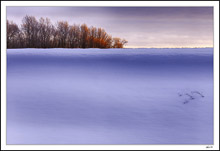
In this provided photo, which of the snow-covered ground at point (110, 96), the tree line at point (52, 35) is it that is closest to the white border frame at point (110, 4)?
the snow-covered ground at point (110, 96)

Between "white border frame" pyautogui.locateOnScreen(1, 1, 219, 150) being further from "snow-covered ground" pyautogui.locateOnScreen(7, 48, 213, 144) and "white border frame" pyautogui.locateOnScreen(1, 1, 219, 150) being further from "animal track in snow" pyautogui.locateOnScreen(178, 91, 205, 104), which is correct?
"animal track in snow" pyautogui.locateOnScreen(178, 91, 205, 104)

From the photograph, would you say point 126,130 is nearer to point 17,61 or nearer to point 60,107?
point 60,107

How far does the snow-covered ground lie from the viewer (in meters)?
2.58

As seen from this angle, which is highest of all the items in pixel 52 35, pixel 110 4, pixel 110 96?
pixel 110 4

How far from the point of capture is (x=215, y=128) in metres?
2.62

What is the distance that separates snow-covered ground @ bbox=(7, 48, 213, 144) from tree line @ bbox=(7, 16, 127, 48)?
3.7 inches

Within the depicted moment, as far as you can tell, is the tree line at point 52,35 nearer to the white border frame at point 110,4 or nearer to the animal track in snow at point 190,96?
the white border frame at point 110,4

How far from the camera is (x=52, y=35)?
8.83 ft

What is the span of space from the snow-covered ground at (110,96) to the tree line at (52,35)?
95mm

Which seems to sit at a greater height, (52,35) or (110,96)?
(52,35)

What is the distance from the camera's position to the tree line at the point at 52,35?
2635 millimetres

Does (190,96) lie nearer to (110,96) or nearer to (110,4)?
(110,96)

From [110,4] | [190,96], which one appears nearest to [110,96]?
[190,96]

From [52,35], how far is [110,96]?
3.82ft
